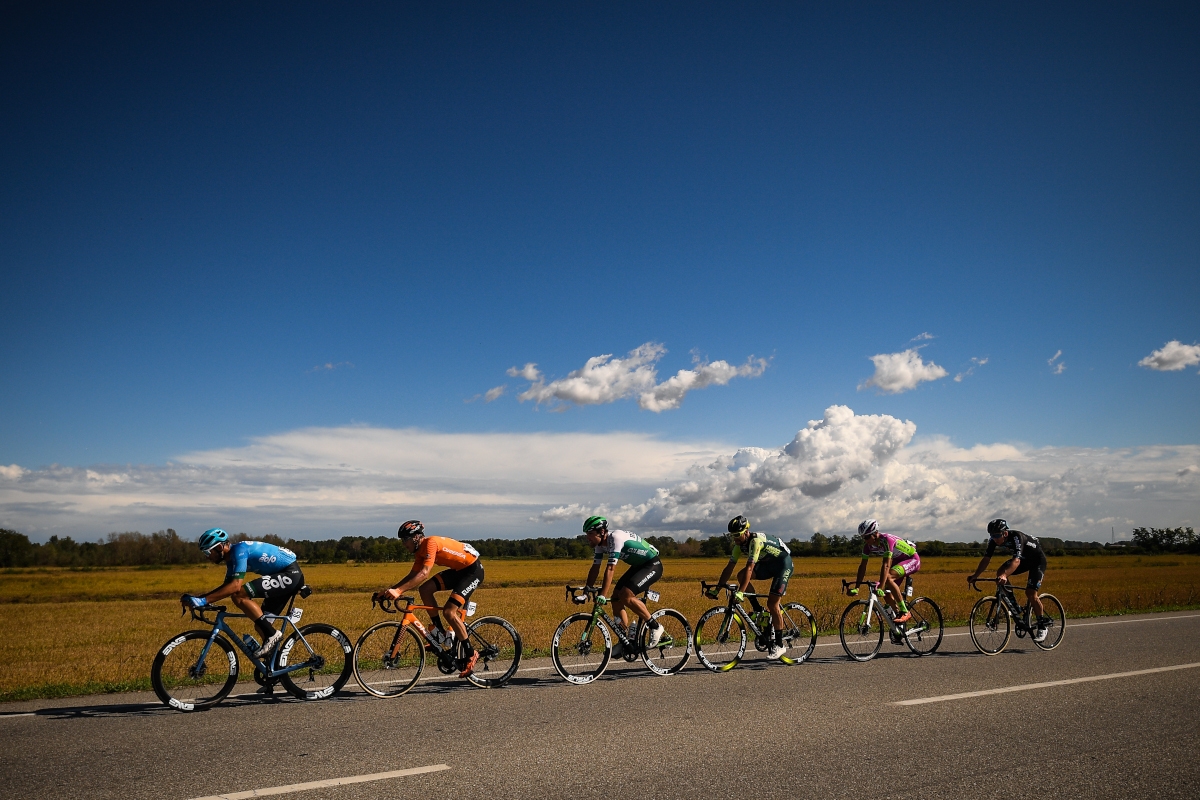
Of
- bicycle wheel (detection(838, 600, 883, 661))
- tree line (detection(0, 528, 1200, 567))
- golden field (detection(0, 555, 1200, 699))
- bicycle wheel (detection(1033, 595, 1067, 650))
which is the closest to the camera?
bicycle wheel (detection(838, 600, 883, 661))

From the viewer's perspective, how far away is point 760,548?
1067 centimetres

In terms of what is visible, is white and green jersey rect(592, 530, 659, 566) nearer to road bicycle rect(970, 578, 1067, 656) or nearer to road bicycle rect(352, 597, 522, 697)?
road bicycle rect(352, 597, 522, 697)

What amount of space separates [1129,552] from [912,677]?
13072cm

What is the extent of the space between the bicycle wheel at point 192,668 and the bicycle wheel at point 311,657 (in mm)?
547

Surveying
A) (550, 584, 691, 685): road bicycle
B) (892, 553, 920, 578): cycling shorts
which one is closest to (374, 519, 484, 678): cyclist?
(550, 584, 691, 685): road bicycle

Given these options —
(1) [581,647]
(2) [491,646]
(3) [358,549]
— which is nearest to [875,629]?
(1) [581,647]

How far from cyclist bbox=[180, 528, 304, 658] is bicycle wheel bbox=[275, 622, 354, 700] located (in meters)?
0.20

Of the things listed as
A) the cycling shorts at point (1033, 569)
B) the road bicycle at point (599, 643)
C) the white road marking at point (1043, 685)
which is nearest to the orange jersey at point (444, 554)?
the road bicycle at point (599, 643)

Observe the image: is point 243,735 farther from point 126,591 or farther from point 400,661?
point 126,591

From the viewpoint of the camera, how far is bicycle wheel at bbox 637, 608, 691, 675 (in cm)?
1009

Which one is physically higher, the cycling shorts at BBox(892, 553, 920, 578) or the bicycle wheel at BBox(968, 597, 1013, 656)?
the cycling shorts at BBox(892, 553, 920, 578)

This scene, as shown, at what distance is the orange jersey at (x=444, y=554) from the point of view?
29.3 feet

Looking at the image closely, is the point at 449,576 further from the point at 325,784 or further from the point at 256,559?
the point at 325,784

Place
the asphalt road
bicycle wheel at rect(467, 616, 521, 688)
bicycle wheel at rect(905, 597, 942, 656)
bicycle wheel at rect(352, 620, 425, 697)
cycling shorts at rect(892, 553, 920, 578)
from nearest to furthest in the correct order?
the asphalt road → bicycle wheel at rect(352, 620, 425, 697) → bicycle wheel at rect(467, 616, 521, 688) → bicycle wheel at rect(905, 597, 942, 656) → cycling shorts at rect(892, 553, 920, 578)
